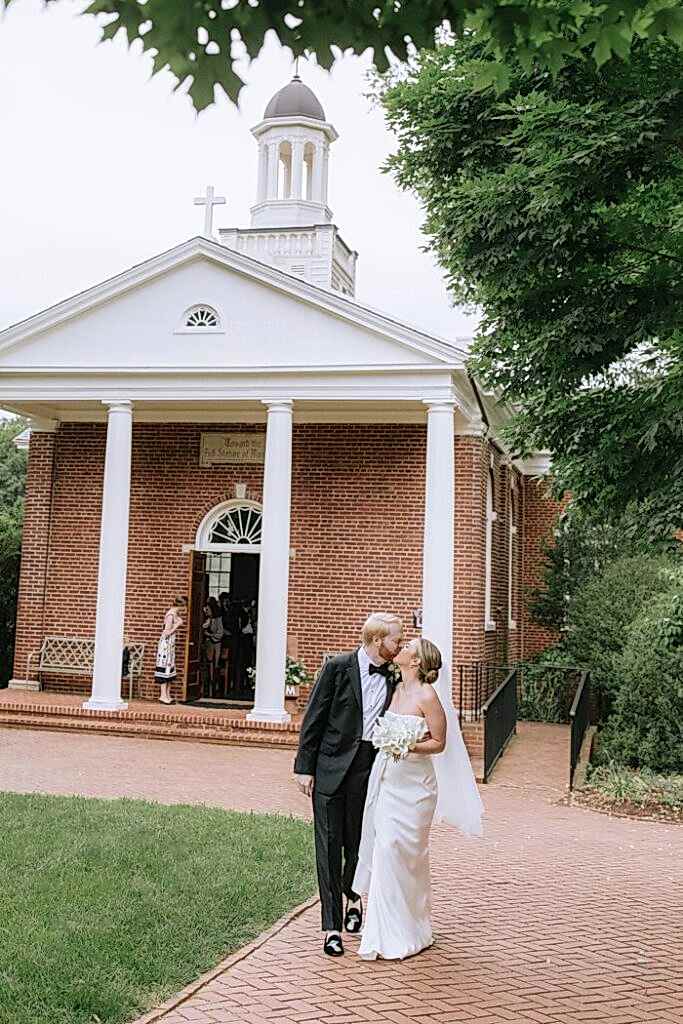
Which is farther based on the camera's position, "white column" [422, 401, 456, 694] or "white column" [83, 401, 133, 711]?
"white column" [83, 401, 133, 711]

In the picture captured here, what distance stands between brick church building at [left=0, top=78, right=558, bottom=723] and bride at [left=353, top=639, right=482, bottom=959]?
336 inches

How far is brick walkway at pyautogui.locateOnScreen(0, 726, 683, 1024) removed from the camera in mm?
5301

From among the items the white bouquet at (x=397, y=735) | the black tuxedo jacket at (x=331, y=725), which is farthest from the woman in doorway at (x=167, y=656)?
the white bouquet at (x=397, y=735)

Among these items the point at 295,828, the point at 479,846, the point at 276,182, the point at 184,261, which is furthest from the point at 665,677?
the point at 276,182

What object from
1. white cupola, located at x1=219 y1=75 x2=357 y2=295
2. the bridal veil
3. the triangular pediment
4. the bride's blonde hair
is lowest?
the bridal veil

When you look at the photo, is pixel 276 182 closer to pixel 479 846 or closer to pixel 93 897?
pixel 479 846

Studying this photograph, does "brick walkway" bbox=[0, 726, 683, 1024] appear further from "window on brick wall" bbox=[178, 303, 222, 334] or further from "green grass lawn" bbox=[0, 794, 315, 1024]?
"window on brick wall" bbox=[178, 303, 222, 334]

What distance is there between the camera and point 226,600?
20.0 m

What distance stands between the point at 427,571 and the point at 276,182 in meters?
10.4

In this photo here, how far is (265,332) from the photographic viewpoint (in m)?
16.4

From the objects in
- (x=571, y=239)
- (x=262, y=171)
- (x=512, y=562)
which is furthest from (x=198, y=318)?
(x=571, y=239)

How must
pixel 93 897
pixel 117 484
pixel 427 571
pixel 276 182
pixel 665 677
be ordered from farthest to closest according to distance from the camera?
pixel 276 182
pixel 117 484
pixel 427 571
pixel 665 677
pixel 93 897

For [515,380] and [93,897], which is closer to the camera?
[93,897]

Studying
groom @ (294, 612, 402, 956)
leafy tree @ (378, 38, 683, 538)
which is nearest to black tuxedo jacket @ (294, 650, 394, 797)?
groom @ (294, 612, 402, 956)
